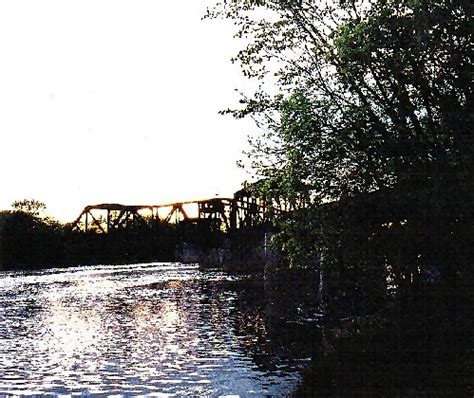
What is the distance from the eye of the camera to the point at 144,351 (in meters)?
21.9

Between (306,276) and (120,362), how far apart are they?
108 ft

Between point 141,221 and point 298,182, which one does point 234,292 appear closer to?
point 298,182

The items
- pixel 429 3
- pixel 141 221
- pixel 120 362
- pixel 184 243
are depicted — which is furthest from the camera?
pixel 184 243

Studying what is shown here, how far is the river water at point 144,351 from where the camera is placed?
54.0 feet

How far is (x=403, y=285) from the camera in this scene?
95.7 ft

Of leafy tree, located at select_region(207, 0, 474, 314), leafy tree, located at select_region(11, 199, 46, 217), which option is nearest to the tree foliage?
leafy tree, located at select_region(207, 0, 474, 314)

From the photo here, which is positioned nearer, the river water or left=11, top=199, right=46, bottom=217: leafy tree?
the river water

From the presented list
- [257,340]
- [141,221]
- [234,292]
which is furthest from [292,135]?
[141,221]

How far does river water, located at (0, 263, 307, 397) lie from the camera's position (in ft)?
54.0

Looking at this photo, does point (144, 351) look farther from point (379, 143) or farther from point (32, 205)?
point (32, 205)

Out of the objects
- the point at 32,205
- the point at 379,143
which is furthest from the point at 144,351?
the point at 32,205

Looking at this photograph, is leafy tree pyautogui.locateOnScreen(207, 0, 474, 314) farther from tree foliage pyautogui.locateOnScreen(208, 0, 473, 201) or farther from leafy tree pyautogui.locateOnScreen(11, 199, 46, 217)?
leafy tree pyautogui.locateOnScreen(11, 199, 46, 217)

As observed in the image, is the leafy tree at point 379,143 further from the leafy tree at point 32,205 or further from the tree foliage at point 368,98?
the leafy tree at point 32,205

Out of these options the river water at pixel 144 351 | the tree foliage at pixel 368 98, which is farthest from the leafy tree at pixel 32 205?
the tree foliage at pixel 368 98
